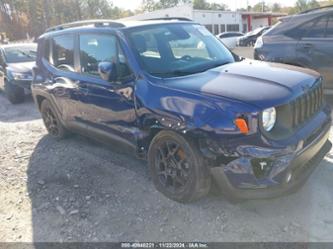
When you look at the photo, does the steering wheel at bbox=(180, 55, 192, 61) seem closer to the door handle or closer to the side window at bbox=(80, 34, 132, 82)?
the side window at bbox=(80, 34, 132, 82)

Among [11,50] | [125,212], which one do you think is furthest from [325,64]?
[11,50]

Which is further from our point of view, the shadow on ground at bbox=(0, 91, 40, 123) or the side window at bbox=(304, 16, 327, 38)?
the shadow on ground at bbox=(0, 91, 40, 123)

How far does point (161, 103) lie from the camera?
11.4 feet

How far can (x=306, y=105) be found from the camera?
3.42m

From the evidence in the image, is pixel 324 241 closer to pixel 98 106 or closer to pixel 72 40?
pixel 98 106

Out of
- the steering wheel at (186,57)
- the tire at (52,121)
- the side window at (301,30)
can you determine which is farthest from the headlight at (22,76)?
the side window at (301,30)

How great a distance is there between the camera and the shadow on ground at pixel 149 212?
316 cm

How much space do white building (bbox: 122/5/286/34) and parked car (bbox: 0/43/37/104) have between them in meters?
22.2

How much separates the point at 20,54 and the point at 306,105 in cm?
929

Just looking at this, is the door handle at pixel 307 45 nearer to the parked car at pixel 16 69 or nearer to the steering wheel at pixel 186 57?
the steering wheel at pixel 186 57

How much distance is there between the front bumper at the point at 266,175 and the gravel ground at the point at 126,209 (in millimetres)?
325

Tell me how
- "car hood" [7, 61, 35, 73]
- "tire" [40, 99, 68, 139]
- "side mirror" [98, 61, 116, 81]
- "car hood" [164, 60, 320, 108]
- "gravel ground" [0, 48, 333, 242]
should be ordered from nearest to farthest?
1. "car hood" [164, 60, 320, 108]
2. "gravel ground" [0, 48, 333, 242]
3. "side mirror" [98, 61, 116, 81]
4. "tire" [40, 99, 68, 139]
5. "car hood" [7, 61, 35, 73]

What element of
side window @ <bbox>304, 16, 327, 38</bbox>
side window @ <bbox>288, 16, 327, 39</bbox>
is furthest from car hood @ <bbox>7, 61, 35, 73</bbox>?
side window @ <bbox>304, 16, 327, 38</bbox>

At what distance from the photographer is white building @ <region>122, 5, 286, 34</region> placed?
35.9m
